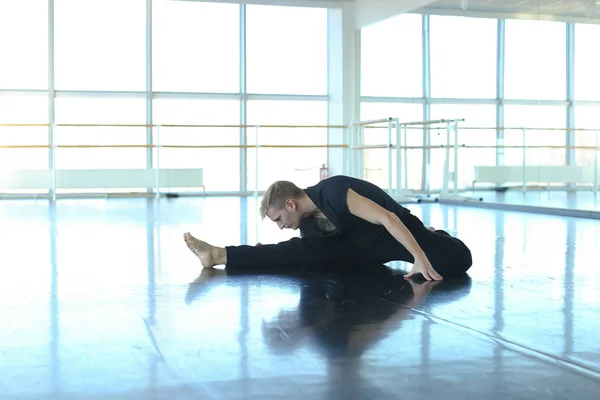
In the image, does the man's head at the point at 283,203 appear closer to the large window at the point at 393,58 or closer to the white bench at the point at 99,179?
the large window at the point at 393,58

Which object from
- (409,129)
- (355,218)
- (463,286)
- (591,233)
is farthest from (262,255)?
(409,129)

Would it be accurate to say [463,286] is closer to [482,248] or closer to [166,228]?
[482,248]

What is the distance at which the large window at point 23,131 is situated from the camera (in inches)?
379

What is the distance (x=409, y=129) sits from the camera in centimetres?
873

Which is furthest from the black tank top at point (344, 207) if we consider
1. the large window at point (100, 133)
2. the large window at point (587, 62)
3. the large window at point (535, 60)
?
the large window at point (100, 133)

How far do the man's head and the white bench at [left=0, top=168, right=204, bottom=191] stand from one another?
6.72m

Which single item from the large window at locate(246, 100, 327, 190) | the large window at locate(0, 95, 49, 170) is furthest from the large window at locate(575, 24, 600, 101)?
the large window at locate(0, 95, 49, 170)

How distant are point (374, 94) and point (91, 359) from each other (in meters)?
8.20

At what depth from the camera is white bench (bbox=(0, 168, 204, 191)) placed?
9.04 meters

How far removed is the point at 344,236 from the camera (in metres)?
2.84

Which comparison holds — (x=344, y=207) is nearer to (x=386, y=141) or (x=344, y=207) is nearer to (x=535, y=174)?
(x=535, y=174)

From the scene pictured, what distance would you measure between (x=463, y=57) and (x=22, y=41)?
525cm

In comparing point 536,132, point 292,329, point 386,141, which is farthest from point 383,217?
point 386,141

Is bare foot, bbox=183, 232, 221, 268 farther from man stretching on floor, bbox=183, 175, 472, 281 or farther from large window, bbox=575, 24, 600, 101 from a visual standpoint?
large window, bbox=575, 24, 600, 101
